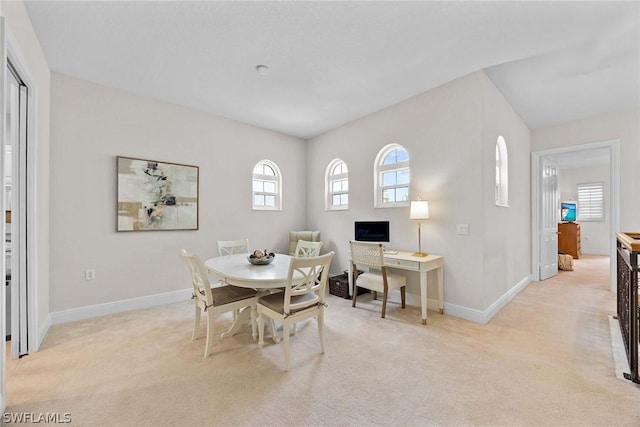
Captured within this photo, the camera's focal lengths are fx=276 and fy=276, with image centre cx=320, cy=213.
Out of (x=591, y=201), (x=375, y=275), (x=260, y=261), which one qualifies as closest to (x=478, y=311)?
(x=375, y=275)

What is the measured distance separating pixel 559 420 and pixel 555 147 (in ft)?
15.5

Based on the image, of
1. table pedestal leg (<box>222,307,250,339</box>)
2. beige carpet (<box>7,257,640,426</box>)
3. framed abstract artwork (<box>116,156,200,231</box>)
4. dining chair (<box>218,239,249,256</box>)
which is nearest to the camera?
beige carpet (<box>7,257,640,426</box>)

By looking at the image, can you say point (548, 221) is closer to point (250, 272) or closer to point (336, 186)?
point (336, 186)

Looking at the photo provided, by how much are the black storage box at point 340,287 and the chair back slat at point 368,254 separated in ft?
1.99

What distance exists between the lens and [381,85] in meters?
3.32

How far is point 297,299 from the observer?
237 cm

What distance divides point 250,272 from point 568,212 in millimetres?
9527

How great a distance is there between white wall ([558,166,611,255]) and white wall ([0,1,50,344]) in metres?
11.6

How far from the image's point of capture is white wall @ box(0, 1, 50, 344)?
202 cm

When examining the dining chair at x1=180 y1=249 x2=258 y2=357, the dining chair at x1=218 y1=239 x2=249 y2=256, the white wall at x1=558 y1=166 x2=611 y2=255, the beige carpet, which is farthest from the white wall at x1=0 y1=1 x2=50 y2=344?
the white wall at x1=558 y1=166 x2=611 y2=255

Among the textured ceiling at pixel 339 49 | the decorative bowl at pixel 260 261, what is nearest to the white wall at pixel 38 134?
the textured ceiling at pixel 339 49

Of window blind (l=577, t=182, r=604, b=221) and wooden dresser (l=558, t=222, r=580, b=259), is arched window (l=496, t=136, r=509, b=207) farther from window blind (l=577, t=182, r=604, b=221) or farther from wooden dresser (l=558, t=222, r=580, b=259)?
window blind (l=577, t=182, r=604, b=221)

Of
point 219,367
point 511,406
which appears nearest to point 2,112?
point 219,367

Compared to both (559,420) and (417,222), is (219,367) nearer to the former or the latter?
(559,420)
